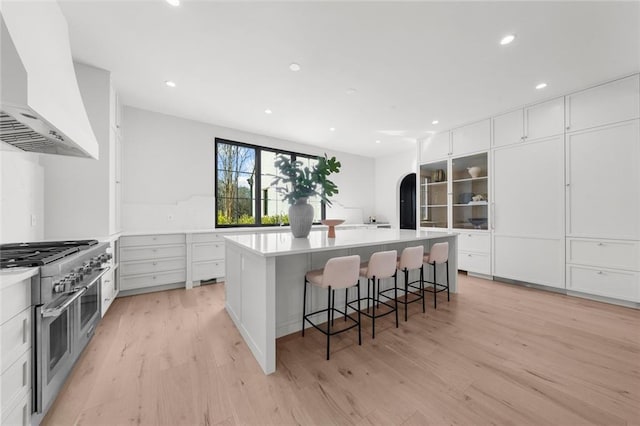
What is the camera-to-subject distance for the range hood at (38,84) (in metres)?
1.09

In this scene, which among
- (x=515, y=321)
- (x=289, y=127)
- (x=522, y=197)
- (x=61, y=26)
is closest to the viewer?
(x=61, y=26)

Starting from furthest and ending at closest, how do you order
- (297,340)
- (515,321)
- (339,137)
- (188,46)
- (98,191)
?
(339,137) < (98,191) < (515,321) < (188,46) < (297,340)

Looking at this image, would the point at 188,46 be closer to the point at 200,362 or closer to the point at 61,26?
the point at 61,26

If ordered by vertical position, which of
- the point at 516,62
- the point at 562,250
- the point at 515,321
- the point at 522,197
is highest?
the point at 516,62

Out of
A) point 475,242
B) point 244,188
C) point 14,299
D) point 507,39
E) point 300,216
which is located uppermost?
point 507,39

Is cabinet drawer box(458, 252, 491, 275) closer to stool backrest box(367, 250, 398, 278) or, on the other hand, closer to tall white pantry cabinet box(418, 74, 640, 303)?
tall white pantry cabinet box(418, 74, 640, 303)

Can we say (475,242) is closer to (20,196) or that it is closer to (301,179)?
(301,179)

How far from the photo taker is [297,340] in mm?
2172

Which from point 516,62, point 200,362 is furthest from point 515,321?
point 200,362

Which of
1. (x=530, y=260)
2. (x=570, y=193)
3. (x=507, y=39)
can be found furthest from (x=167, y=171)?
(x=570, y=193)

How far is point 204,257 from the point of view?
3695 mm

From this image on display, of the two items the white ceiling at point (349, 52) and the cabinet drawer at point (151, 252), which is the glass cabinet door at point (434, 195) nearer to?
the white ceiling at point (349, 52)

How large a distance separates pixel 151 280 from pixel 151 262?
251 millimetres

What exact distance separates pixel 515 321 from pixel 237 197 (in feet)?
14.5
